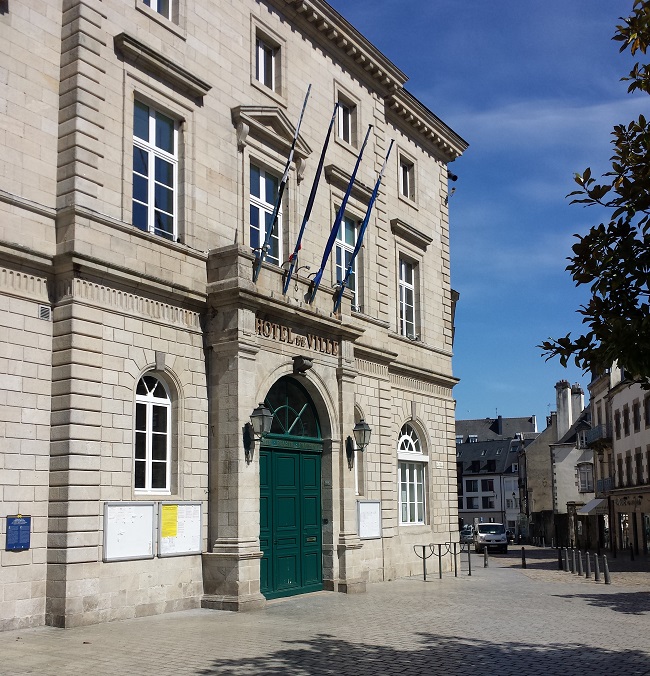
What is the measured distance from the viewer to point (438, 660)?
9922 millimetres

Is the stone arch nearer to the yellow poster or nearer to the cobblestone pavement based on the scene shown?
the cobblestone pavement

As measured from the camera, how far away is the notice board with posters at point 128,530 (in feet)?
42.8

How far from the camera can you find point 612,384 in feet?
172

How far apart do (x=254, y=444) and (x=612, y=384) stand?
41.6m

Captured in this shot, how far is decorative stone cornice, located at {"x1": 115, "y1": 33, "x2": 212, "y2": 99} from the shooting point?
567 inches

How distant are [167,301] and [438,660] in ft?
24.9

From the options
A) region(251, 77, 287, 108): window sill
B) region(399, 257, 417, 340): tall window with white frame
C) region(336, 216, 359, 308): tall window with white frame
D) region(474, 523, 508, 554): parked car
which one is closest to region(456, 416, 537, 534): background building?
region(474, 523, 508, 554): parked car

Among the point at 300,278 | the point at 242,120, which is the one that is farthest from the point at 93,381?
the point at 242,120

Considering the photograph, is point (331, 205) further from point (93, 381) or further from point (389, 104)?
point (93, 381)

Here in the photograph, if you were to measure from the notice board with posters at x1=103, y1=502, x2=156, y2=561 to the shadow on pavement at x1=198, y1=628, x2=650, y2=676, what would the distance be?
3.50 meters

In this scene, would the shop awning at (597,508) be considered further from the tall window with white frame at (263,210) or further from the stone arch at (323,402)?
the tall window with white frame at (263,210)

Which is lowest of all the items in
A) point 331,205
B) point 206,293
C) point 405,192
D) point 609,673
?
point 609,673

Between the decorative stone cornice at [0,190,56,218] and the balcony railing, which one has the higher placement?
the decorative stone cornice at [0,190,56,218]

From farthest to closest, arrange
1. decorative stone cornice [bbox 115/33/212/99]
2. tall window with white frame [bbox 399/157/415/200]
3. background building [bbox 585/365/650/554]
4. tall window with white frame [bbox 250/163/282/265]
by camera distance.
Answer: background building [bbox 585/365/650/554], tall window with white frame [bbox 399/157/415/200], tall window with white frame [bbox 250/163/282/265], decorative stone cornice [bbox 115/33/212/99]
